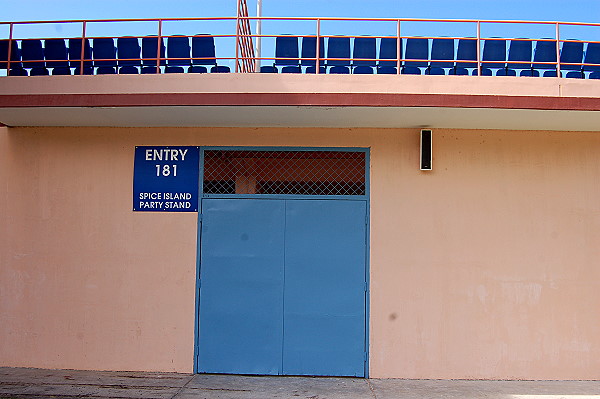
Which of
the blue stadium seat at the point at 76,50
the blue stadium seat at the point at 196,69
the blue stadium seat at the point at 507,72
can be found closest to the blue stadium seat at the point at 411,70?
the blue stadium seat at the point at 507,72

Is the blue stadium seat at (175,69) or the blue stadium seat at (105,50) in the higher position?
the blue stadium seat at (105,50)

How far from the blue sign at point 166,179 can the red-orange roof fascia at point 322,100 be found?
106 cm

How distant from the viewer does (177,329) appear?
6.95m

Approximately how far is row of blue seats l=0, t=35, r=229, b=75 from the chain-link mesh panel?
2.07 metres

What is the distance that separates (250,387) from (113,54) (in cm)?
576

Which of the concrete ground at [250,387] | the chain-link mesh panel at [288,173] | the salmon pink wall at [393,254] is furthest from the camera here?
the chain-link mesh panel at [288,173]

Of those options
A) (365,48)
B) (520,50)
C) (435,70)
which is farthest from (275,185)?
(520,50)

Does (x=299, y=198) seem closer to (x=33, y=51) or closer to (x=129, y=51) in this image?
(x=129, y=51)

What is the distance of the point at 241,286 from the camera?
6.97 m

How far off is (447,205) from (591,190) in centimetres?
193

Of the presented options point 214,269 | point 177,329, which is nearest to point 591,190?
point 214,269

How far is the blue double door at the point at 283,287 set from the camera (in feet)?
22.5

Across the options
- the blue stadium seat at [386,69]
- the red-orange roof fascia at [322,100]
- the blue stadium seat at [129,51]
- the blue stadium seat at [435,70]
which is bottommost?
the red-orange roof fascia at [322,100]

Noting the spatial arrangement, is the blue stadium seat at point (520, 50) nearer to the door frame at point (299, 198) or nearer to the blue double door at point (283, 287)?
the door frame at point (299, 198)
